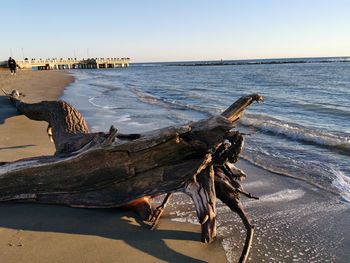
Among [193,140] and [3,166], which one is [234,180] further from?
[3,166]

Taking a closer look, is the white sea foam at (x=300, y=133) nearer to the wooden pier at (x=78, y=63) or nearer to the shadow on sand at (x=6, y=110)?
the shadow on sand at (x=6, y=110)

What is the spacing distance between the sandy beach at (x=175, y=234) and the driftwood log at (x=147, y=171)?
0.62ft

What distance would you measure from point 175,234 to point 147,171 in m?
0.76

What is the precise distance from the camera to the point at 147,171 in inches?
152

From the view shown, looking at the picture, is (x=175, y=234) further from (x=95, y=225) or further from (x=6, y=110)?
(x=6, y=110)

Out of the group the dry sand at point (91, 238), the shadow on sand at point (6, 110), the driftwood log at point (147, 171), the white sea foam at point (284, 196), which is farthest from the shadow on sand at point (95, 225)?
the shadow on sand at point (6, 110)

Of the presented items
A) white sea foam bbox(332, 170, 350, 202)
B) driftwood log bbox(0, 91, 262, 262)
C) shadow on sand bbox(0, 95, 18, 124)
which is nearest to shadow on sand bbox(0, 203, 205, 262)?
driftwood log bbox(0, 91, 262, 262)

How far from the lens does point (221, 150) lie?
12.4 ft

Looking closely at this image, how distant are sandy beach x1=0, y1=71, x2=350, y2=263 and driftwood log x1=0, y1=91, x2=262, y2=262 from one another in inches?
7.5

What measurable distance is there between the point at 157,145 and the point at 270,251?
1572 millimetres

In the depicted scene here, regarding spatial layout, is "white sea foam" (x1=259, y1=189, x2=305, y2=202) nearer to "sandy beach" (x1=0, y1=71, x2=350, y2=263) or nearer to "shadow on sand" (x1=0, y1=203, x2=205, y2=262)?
"sandy beach" (x1=0, y1=71, x2=350, y2=263)

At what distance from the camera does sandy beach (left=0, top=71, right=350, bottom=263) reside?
347 centimetres

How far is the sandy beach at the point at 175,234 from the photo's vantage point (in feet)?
11.4

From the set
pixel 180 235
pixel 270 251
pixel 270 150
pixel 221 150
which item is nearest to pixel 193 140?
pixel 221 150
